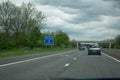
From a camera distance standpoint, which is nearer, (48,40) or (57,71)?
(57,71)

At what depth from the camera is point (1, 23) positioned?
81.5 metres

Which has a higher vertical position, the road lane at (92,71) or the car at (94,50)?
the road lane at (92,71)

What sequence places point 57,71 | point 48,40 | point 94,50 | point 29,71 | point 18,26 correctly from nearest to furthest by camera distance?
point 29,71 → point 57,71 → point 94,50 → point 48,40 → point 18,26

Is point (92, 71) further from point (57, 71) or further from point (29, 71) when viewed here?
point (29, 71)

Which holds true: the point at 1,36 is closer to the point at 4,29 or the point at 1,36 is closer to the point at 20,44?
the point at 4,29

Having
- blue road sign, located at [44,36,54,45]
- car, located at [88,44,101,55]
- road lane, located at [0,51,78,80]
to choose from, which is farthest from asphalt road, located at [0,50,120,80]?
blue road sign, located at [44,36,54,45]

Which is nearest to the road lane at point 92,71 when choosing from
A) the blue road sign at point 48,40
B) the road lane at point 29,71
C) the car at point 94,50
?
the road lane at point 29,71

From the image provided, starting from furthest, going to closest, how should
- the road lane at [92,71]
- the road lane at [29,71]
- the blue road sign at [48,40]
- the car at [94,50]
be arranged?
1. the blue road sign at [48,40]
2. the car at [94,50]
3. the road lane at [92,71]
4. the road lane at [29,71]

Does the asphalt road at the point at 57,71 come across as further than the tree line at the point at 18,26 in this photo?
No

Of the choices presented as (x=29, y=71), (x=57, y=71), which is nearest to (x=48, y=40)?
(x=57, y=71)

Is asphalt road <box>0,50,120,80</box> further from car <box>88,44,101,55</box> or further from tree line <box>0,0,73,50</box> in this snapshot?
tree line <box>0,0,73,50</box>

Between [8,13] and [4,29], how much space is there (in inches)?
227

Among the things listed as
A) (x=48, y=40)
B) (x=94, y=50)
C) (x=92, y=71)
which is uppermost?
(x=48, y=40)

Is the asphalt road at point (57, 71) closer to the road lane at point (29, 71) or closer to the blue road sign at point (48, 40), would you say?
the road lane at point (29, 71)
